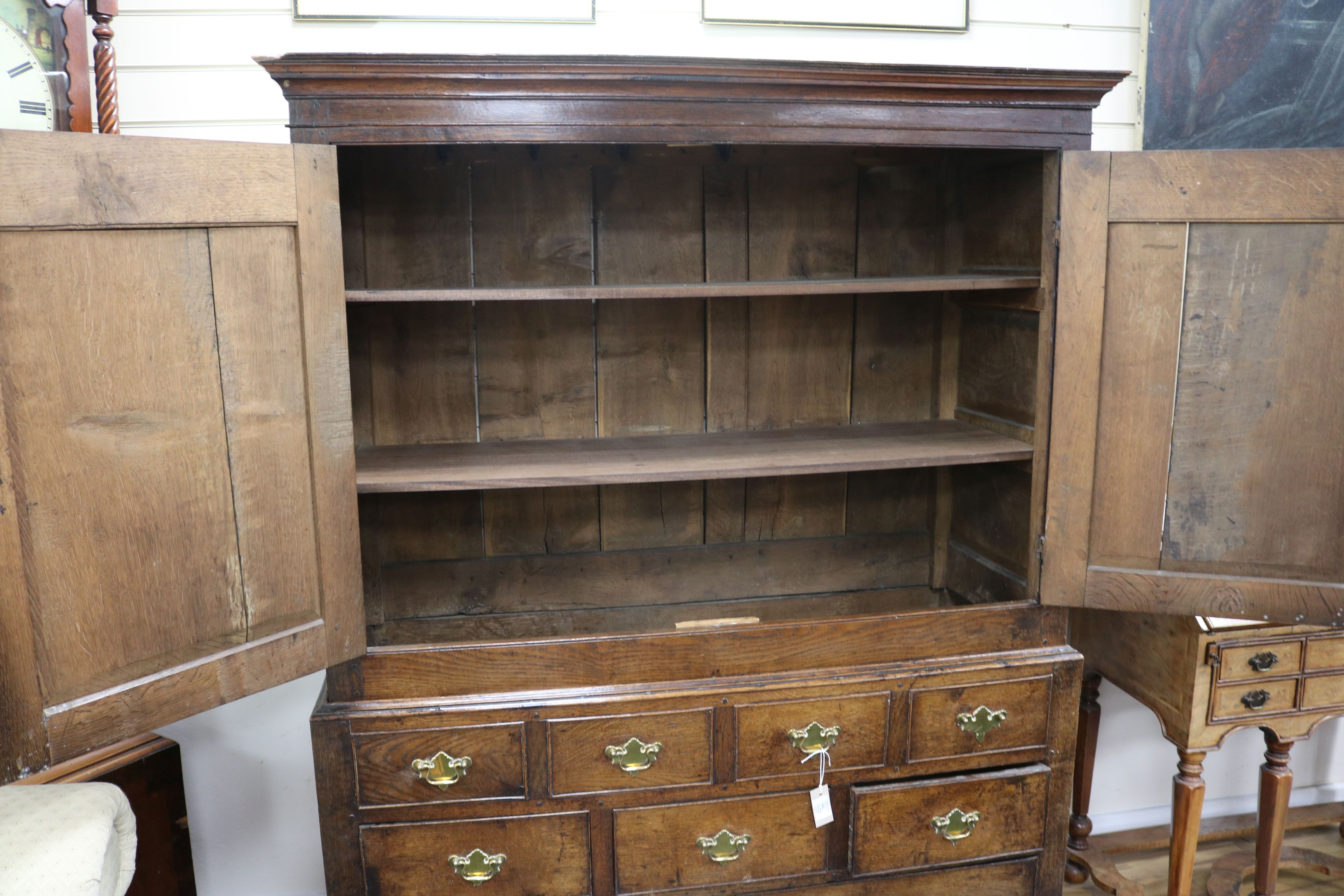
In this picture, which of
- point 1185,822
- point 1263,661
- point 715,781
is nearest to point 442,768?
point 715,781

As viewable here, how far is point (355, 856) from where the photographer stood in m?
1.71

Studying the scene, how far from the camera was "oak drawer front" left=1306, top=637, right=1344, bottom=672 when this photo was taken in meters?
2.06

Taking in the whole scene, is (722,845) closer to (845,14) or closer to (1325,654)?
(1325,654)

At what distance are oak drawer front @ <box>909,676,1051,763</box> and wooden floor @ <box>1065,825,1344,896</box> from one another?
2.62 feet

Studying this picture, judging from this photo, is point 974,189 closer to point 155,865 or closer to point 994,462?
point 994,462

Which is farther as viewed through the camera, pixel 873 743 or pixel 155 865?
pixel 155 865

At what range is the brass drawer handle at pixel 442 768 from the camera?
1.69 metres

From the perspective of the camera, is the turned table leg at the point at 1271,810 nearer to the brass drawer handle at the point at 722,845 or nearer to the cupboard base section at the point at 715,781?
the cupboard base section at the point at 715,781

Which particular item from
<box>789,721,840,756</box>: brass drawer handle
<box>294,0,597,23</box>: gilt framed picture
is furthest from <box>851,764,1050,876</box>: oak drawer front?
<box>294,0,597,23</box>: gilt framed picture

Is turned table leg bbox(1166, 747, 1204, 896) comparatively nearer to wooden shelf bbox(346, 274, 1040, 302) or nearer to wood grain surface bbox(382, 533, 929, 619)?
wood grain surface bbox(382, 533, 929, 619)

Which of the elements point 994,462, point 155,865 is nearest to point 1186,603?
point 994,462

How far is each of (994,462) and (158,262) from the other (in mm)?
1531

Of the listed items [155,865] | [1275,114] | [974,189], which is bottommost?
[155,865]

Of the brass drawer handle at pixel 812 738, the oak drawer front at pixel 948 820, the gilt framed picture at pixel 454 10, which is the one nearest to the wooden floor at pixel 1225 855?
the oak drawer front at pixel 948 820
